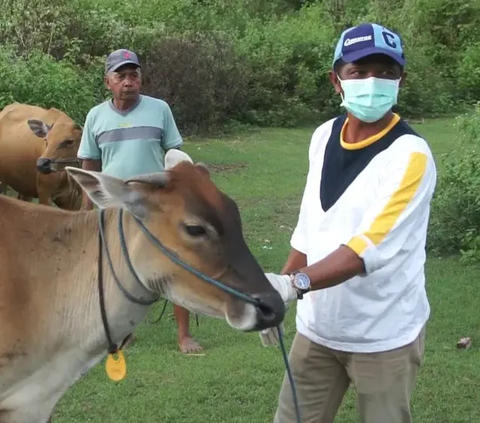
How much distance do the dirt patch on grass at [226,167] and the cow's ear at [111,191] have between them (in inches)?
416

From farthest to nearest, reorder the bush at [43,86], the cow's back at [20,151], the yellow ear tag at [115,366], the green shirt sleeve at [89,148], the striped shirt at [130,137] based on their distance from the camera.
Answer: the bush at [43,86] < the cow's back at [20,151] < the green shirt sleeve at [89,148] < the striped shirt at [130,137] < the yellow ear tag at [115,366]

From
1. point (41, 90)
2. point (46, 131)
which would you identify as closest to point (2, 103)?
point (41, 90)

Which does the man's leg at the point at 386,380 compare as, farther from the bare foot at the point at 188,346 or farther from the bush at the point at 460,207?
the bush at the point at 460,207

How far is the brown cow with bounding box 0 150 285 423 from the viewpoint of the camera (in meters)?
2.89

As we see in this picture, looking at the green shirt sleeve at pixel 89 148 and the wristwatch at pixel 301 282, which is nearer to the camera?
the wristwatch at pixel 301 282

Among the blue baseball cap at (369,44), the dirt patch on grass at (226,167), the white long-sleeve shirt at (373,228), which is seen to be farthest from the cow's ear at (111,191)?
the dirt patch on grass at (226,167)

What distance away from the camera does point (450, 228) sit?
8.59 meters

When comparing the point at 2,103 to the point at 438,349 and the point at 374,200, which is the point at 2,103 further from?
the point at 374,200

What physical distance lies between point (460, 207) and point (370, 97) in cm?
574

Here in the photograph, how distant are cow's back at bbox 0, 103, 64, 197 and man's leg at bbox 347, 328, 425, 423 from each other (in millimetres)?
5545

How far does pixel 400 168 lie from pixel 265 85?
58.7ft

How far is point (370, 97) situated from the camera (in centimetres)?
304

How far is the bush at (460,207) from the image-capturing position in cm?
831

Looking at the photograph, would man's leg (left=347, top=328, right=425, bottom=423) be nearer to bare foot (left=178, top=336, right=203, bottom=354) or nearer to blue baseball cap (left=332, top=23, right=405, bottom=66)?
blue baseball cap (left=332, top=23, right=405, bottom=66)
